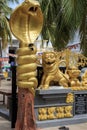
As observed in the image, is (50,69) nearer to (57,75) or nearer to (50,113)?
(57,75)

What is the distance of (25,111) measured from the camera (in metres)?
7.40

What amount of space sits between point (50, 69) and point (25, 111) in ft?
6.61

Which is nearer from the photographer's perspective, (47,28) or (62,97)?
(62,97)

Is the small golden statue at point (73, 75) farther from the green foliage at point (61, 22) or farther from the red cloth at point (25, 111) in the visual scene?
the green foliage at point (61, 22)

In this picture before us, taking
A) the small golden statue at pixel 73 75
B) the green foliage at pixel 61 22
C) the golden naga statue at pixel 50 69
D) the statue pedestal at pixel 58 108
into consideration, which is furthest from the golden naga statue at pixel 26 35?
the green foliage at pixel 61 22

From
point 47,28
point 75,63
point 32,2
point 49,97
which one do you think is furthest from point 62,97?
point 47,28

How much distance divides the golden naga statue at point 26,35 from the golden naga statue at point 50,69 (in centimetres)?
136

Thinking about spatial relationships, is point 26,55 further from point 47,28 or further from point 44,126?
point 47,28

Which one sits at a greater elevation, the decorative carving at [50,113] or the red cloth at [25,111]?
the red cloth at [25,111]

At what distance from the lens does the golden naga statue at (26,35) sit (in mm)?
7297

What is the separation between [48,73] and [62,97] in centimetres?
77

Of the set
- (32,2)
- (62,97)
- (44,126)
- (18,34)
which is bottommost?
(44,126)

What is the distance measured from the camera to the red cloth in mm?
7379

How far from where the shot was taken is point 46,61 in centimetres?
902
